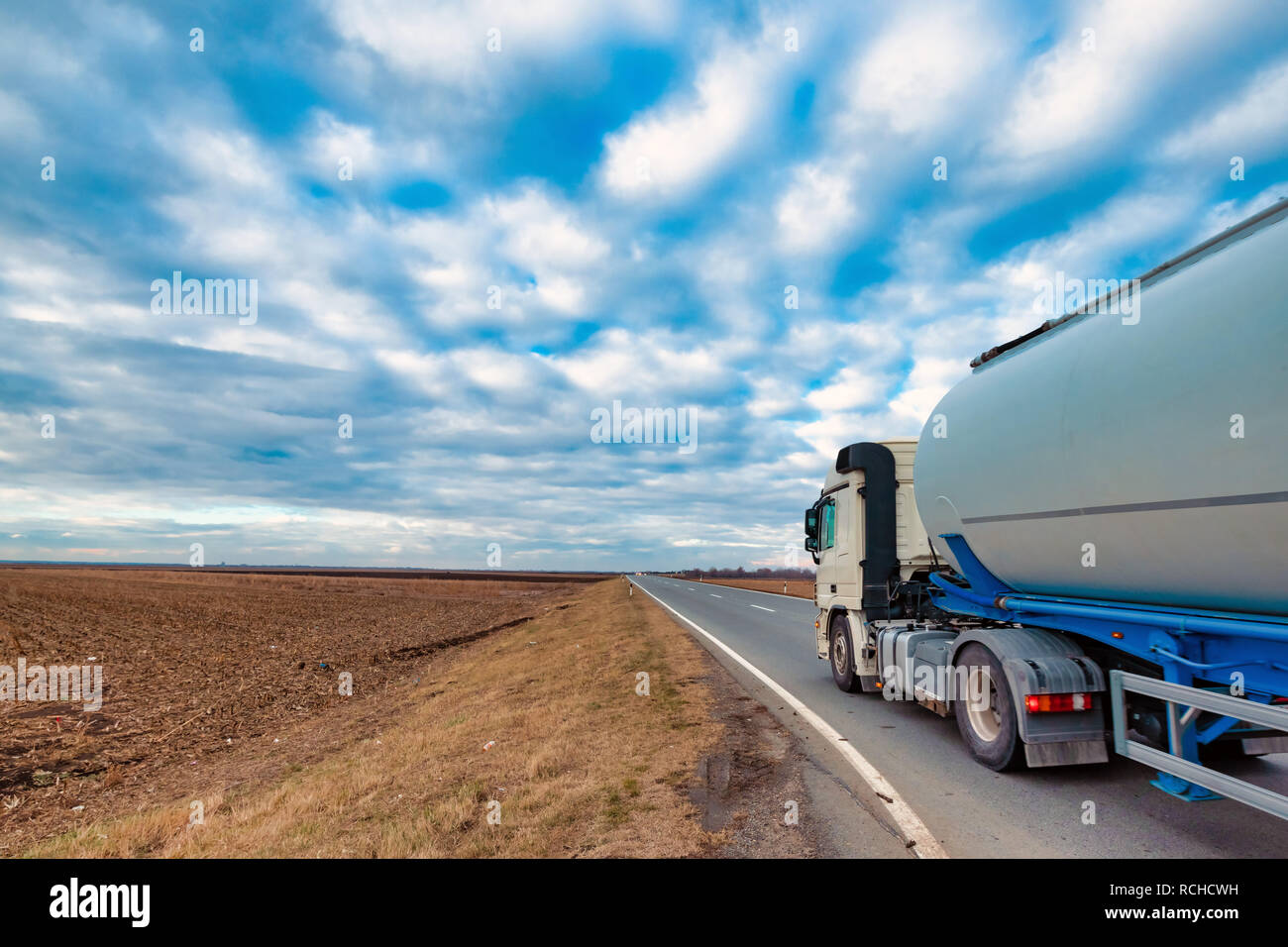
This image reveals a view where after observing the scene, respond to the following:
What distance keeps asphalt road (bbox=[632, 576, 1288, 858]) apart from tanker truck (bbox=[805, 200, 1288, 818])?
0.96 ft

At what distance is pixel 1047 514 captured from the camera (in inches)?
209

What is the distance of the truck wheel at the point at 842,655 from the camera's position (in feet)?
30.5

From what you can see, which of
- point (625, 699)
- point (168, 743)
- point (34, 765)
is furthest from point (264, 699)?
point (625, 699)

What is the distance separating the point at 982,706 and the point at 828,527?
14.1 ft

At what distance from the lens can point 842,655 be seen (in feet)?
31.5

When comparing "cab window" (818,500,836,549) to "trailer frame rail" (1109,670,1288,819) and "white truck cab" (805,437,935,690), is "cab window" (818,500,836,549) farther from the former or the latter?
"trailer frame rail" (1109,670,1288,819)

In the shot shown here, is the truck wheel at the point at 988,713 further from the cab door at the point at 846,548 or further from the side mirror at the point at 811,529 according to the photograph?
the side mirror at the point at 811,529

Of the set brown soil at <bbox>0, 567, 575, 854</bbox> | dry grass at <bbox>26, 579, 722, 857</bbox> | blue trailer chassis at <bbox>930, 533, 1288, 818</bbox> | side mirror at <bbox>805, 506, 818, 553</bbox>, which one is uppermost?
side mirror at <bbox>805, 506, 818, 553</bbox>

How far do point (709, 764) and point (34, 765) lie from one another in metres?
8.84

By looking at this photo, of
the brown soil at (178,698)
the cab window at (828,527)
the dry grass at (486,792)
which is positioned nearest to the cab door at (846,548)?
the cab window at (828,527)

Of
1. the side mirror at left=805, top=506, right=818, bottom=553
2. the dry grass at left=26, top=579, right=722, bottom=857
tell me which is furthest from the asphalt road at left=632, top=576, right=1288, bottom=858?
the side mirror at left=805, top=506, right=818, bottom=553

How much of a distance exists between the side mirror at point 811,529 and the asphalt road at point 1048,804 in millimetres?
3204

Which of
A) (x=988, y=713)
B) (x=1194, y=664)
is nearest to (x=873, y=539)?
(x=988, y=713)

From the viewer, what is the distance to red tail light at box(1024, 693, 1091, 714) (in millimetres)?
5230
